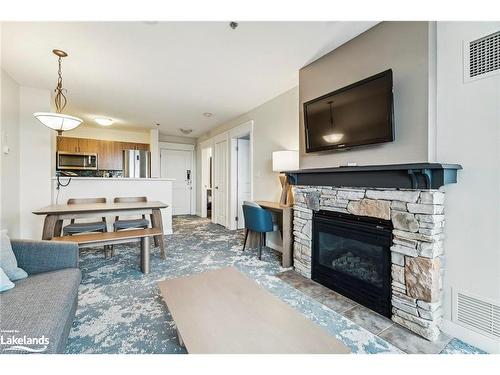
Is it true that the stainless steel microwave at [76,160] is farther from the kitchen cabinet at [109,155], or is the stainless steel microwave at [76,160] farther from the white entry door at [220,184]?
the white entry door at [220,184]

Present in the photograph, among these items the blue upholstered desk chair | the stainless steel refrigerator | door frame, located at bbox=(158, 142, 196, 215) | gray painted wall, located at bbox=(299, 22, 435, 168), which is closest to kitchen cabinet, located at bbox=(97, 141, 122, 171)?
the stainless steel refrigerator

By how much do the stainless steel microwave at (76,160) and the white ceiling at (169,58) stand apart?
5.83 feet

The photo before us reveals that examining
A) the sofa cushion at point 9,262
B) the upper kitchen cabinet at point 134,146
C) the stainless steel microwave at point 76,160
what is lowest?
the sofa cushion at point 9,262

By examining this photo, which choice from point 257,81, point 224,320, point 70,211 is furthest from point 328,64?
point 70,211

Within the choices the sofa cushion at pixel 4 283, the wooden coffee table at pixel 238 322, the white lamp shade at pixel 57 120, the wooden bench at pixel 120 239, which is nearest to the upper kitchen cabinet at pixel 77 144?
the white lamp shade at pixel 57 120

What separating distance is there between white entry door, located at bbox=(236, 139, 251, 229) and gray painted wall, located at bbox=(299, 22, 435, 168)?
2.86 metres

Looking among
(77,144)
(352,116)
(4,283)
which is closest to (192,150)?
(77,144)

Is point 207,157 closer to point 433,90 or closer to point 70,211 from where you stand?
point 70,211

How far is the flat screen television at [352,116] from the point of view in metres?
1.85
